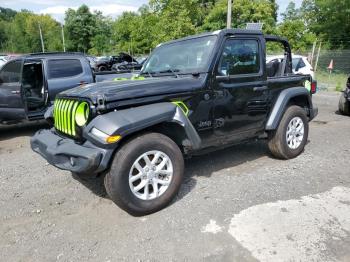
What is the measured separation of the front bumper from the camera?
3059 mm

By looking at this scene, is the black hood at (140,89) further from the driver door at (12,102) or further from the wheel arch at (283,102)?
the driver door at (12,102)

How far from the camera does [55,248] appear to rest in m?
2.93

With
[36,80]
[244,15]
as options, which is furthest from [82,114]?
[244,15]

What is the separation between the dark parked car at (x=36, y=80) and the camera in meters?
6.79

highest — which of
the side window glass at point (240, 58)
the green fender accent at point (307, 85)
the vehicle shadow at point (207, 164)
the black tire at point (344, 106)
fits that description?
the side window glass at point (240, 58)

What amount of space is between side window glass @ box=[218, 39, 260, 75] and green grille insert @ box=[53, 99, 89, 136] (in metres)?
1.81

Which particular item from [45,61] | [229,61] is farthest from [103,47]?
[229,61]

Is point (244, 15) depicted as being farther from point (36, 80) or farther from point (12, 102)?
point (12, 102)

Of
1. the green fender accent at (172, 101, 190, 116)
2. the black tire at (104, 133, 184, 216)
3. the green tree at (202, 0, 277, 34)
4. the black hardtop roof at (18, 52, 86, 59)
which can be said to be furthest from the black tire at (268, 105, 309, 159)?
the green tree at (202, 0, 277, 34)

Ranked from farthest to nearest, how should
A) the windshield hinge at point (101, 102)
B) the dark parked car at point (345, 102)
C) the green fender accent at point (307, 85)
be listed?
the dark parked car at point (345, 102) < the green fender accent at point (307, 85) < the windshield hinge at point (101, 102)

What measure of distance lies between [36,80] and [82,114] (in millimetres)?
5128

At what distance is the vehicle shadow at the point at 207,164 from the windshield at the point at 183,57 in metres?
1.47

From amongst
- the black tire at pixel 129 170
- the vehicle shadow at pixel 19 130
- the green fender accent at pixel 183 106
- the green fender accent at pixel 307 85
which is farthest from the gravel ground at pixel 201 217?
the vehicle shadow at pixel 19 130

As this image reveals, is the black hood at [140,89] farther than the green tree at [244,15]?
No
